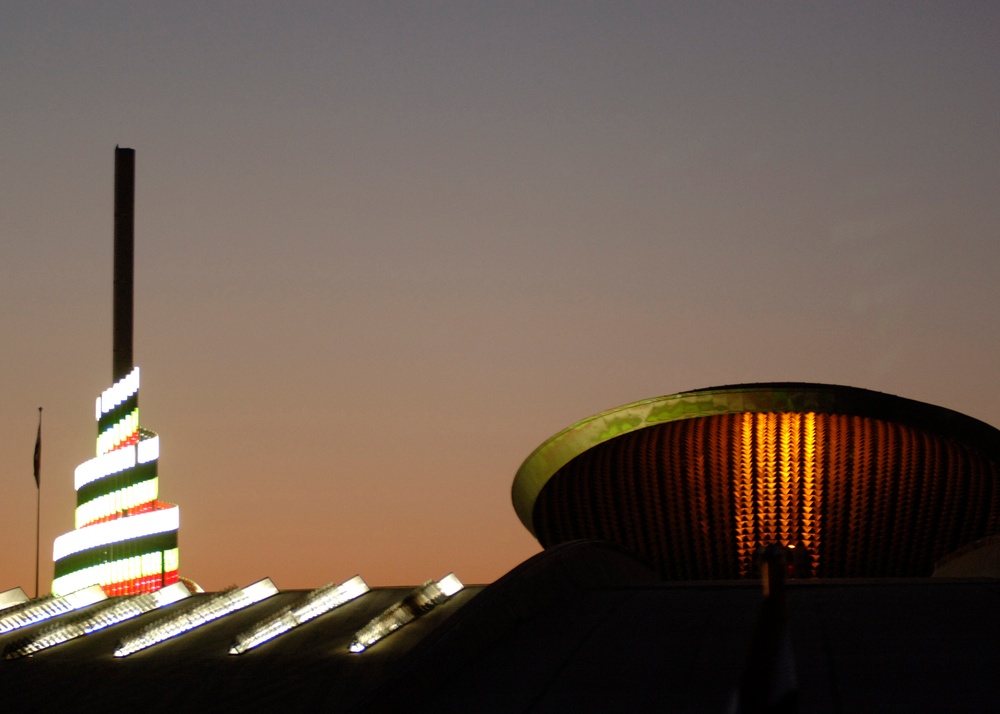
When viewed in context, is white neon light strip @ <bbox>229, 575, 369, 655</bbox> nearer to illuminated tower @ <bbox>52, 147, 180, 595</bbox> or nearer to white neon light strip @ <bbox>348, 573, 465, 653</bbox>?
white neon light strip @ <bbox>348, 573, 465, 653</bbox>

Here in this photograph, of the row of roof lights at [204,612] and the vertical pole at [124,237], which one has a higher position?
the vertical pole at [124,237]

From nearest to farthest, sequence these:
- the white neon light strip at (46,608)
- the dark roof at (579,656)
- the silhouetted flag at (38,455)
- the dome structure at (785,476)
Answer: the dark roof at (579,656) < the white neon light strip at (46,608) < the dome structure at (785,476) < the silhouetted flag at (38,455)

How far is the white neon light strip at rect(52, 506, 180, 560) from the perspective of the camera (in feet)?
122

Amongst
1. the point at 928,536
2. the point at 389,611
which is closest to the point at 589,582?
Result: the point at 389,611

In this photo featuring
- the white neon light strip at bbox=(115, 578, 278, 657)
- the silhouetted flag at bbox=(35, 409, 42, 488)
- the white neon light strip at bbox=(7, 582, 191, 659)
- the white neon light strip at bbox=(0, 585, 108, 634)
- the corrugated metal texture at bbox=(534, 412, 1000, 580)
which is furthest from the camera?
the silhouetted flag at bbox=(35, 409, 42, 488)

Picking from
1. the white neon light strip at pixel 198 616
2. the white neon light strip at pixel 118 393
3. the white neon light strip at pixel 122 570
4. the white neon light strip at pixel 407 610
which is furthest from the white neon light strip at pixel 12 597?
the white neon light strip at pixel 118 393

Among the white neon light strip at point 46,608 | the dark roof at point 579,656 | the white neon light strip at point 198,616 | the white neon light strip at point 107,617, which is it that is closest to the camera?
the dark roof at point 579,656

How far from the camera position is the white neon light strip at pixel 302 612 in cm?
1321

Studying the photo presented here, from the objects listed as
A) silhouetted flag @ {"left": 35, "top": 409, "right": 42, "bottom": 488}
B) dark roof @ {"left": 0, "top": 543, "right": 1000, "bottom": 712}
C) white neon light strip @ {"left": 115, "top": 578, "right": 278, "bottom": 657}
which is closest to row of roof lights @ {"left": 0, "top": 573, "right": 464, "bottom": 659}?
white neon light strip @ {"left": 115, "top": 578, "right": 278, "bottom": 657}

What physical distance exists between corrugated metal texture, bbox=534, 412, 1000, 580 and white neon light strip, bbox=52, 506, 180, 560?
20636 mm

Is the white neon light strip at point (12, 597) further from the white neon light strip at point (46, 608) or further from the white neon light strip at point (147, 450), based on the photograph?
the white neon light strip at point (147, 450)

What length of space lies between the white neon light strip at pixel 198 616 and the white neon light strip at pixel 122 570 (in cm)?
2114

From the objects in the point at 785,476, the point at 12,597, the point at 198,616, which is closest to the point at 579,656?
the point at 198,616

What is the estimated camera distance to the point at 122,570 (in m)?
37.1
